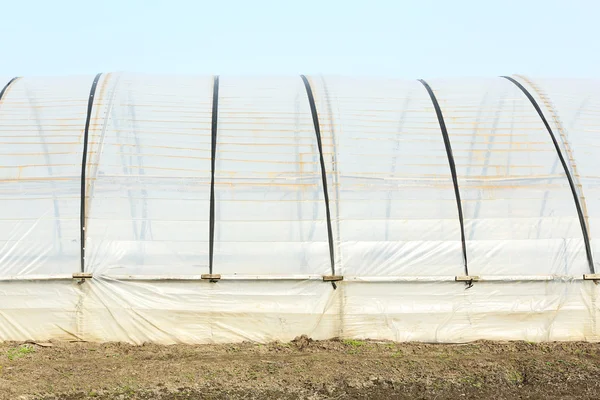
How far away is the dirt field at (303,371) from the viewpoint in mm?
9359

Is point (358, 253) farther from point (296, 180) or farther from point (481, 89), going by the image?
point (481, 89)

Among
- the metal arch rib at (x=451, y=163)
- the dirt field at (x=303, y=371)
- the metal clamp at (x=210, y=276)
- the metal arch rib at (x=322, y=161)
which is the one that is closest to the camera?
the dirt field at (x=303, y=371)

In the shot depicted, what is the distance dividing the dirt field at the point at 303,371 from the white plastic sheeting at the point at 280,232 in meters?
0.38

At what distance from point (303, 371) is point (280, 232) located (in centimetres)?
280

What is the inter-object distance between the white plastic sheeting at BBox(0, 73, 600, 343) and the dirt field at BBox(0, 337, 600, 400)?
0.38 m

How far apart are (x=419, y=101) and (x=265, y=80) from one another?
3.85 m

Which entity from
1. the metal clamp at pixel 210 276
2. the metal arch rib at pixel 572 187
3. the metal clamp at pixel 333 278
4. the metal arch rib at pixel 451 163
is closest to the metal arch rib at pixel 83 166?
the metal clamp at pixel 210 276

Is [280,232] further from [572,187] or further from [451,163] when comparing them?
[572,187]

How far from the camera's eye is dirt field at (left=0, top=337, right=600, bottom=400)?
9359 mm

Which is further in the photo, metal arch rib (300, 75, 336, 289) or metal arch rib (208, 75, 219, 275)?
metal arch rib (300, 75, 336, 289)

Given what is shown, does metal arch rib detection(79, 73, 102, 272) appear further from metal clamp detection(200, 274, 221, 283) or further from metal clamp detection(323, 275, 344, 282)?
metal clamp detection(323, 275, 344, 282)

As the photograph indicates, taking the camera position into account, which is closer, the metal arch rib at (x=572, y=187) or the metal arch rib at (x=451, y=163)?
the metal arch rib at (x=451, y=163)

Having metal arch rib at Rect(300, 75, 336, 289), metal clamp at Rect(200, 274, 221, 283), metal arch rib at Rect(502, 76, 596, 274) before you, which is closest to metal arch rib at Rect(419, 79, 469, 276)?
metal arch rib at Rect(502, 76, 596, 274)

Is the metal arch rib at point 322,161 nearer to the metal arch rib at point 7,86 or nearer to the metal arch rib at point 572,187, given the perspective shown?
the metal arch rib at point 572,187
